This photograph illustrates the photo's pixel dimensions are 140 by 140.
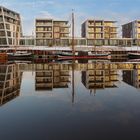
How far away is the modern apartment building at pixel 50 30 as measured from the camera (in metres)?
152

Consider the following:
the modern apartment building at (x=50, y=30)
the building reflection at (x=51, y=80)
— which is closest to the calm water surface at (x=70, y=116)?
the building reflection at (x=51, y=80)

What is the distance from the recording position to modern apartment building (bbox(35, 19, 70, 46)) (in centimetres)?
15200

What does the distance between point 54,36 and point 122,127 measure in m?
143

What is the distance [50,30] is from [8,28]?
22708mm

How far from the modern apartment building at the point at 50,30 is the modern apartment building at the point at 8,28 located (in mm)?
10679

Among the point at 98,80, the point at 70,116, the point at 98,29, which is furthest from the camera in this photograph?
the point at 98,29

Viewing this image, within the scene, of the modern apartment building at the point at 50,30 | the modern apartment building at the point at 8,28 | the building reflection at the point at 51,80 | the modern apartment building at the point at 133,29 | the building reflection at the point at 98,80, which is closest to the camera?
the building reflection at the point at 98,80

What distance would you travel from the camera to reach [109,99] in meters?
21.9

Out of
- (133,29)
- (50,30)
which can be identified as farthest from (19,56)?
(133,29)

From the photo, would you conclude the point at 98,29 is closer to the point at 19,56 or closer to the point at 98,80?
the point at 19,56

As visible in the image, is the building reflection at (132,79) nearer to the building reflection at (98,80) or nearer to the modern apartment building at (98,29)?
the building reflection at (98,80)

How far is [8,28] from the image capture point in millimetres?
140875

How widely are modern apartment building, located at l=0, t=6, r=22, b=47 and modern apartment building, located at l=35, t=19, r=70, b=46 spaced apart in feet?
35.0

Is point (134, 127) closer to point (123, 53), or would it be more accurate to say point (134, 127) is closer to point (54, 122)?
point (54, 122)
